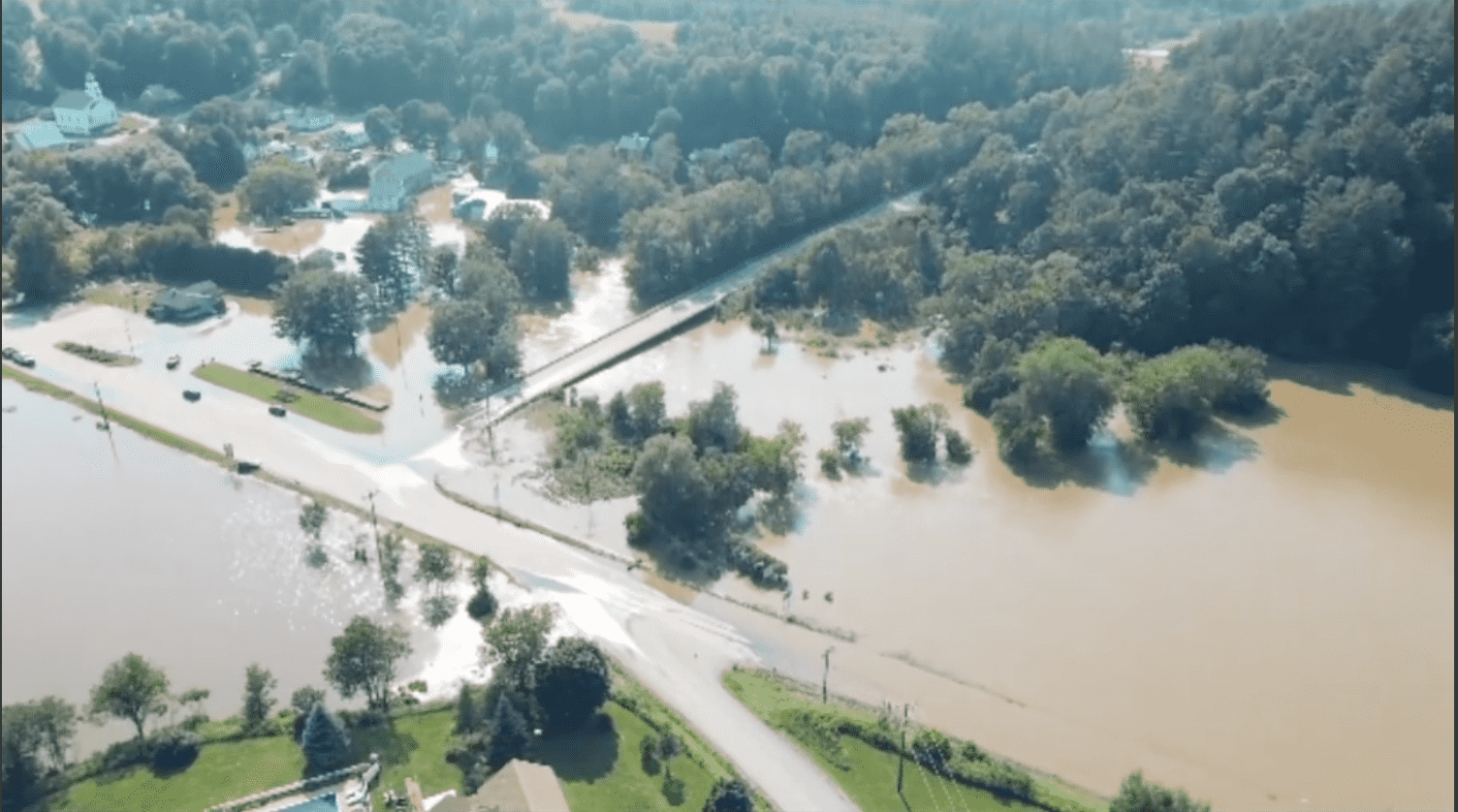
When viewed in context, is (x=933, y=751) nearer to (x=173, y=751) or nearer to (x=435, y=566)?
(x=435, y=566)

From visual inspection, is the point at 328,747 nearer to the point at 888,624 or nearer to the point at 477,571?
the point at 477,571

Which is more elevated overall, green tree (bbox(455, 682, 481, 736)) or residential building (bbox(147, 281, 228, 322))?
green tree (bbox(455, 682, 481, 736))

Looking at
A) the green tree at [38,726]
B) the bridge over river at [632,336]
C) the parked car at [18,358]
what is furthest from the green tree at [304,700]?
the parked car at [18,358]

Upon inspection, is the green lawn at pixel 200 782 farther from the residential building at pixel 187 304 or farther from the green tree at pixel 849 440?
Result: the residential building at pixel 187 304

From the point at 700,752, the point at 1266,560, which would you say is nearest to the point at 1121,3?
the point at 1266,560

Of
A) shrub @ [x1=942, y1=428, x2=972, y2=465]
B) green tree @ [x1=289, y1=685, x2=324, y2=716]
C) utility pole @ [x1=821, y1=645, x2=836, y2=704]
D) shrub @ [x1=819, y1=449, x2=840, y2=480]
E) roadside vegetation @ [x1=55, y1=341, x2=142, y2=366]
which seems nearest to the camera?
green tree @ [x1=289, y1=685, x2=324, y2=716]

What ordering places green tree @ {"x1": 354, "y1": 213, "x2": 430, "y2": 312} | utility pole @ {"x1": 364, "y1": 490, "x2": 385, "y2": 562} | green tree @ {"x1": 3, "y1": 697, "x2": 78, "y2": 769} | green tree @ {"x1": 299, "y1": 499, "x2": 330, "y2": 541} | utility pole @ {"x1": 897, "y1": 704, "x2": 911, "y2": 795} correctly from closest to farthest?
green tree @ {"x1": 3, "y1": 697, "x2": 78, "y2": 769} < utility pole @ {"x1": 897, "y1": 704, "x2": 911, "y2": 795} < utility pole @ {"x1": 364, "y1": 490, "x2": 385, "y2": 562} < green tree @ {"x1": 299, "y1": 499, "x2": 330, "y2": 541} < green tree @ {"x1": 354, "y1": 213, "x2": 430, "y2": 312}

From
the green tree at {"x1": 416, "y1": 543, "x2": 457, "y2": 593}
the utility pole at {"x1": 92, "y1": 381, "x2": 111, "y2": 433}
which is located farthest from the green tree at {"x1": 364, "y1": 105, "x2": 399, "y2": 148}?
the green tree at {"x1": 416, "y1": 543, "x2": 457, "y2": 593}

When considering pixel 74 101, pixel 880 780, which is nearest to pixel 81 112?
pixel 74 101

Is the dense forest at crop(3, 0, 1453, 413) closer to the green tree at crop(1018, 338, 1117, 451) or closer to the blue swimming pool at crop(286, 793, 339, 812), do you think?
the green tree at crop(1018, 338, 1117, 451)
